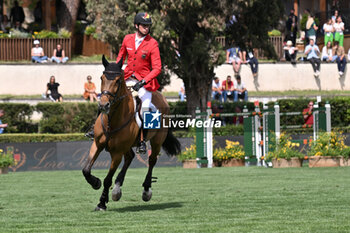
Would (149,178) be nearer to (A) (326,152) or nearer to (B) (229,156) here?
(A) (326,152)

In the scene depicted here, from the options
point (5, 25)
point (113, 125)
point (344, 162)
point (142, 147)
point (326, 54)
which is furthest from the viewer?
point (5, 25)

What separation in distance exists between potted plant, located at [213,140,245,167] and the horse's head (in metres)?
12.9

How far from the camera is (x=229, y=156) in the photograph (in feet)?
74.9

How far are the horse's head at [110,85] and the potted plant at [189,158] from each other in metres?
12.6

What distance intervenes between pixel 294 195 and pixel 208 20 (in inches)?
662

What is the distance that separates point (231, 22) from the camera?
30141 mm

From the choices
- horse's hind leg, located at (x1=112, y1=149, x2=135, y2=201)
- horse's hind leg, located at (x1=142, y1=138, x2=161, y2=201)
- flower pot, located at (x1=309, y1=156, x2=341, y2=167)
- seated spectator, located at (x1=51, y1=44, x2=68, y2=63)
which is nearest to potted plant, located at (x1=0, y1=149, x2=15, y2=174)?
flower pot, located at (x1=309, y1=156, x2=341, y2=167)

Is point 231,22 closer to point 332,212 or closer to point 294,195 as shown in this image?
point 294,195

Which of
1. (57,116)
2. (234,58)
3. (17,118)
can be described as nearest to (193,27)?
(234,58)

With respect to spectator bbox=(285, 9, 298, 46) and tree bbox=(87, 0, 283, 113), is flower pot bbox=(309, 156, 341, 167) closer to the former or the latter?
tree bbox=(87, 0, 283, 113)

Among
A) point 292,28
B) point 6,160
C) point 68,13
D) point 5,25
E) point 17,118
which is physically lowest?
point 6,160

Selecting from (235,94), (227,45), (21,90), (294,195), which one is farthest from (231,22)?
(294,195)

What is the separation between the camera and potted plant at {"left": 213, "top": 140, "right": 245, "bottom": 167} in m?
22.8

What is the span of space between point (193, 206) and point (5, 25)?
30412 millimetres
